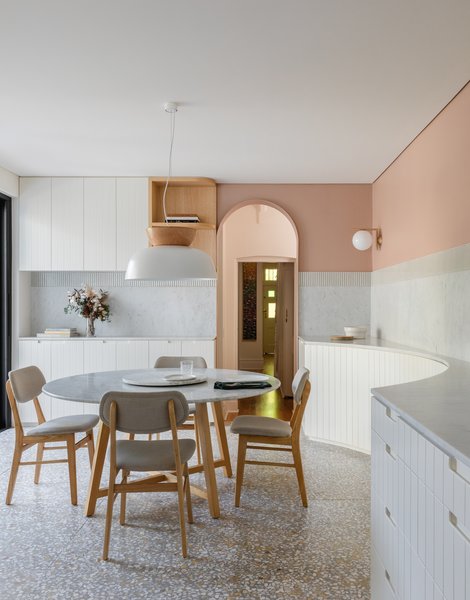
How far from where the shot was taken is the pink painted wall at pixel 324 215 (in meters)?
5.99

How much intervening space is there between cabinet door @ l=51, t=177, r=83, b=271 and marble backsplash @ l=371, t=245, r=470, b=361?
330 centimetres

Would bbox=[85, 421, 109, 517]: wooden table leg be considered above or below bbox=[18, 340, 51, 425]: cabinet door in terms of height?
below

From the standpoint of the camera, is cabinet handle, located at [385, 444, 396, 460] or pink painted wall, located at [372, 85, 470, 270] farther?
pink painted wall, located at [372, 85, 470, 270]

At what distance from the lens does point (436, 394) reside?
2.10 metres

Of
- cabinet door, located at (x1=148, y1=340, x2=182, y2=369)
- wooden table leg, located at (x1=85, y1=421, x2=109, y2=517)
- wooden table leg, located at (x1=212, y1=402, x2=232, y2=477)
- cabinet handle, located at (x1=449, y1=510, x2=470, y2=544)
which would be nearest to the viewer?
cabinet handle, located at (x1=449, y1=510, x2=470, y2=544)

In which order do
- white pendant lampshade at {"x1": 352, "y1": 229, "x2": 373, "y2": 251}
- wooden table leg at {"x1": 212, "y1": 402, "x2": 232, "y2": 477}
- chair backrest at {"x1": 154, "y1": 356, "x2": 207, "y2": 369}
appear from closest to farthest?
1. wooden table leg at {"x1": 212, "y1": 402, "x2": 232, "y2": 477}
2. chair backrest at {"x1": 154, "y1": 356, "x2": 207, "y2": 369}
3. white pendant lampshade at {"x1": 352, "y1": 229, "x2": 373, "y2": 251}

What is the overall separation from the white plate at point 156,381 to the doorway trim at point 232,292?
2197 mm

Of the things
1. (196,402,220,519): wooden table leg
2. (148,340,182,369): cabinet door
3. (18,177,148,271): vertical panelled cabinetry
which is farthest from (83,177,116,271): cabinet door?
(196,402,220,519): wooden table leg

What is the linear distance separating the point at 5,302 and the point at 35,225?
902 mm

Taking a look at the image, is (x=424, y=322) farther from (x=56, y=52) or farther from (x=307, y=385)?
(x=56, y=52)

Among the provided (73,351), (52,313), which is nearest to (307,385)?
(73,351)

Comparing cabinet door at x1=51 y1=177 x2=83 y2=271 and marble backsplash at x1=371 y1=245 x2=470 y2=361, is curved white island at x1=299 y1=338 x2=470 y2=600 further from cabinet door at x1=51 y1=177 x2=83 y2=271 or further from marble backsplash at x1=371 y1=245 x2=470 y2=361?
cabinet door at x1=51 y1=177 x2=83 y2=271

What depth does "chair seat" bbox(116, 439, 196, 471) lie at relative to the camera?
2924mm

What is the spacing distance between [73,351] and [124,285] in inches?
37.5
